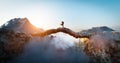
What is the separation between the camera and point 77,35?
37000 millimetres

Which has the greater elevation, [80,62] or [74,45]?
[74,45]

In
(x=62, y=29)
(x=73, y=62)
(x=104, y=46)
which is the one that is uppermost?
(x=62, y=29)

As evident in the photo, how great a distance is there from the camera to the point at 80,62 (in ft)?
105

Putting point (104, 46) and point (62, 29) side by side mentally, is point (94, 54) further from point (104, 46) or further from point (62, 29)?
point (62, 29)

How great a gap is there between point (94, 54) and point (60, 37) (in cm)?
500

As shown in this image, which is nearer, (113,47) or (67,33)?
(113,47)

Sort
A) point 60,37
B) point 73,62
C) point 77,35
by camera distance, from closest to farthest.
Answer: point 73,62 < point 60,37 < point 77,35

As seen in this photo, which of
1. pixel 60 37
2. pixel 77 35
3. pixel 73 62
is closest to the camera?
pixel 73 62

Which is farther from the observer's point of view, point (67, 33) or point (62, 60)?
point (67, 33)

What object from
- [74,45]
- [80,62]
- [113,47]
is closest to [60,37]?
[74,45]

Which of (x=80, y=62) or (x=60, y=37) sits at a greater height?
(x=60, y=37)

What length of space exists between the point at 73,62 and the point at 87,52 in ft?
8.48

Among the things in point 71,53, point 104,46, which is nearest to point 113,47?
point 104,46

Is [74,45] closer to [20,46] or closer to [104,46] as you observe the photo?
[104,46]
